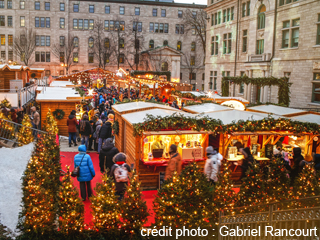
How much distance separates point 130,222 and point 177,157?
8.31 ft

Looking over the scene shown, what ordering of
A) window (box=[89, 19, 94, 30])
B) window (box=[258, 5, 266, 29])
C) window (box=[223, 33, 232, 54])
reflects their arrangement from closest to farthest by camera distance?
window (box=[258, 5, 266, 29])
window (box=[223, 33, 232, 54])
window (box=[89, 19, 94, 30])

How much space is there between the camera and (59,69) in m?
60.2

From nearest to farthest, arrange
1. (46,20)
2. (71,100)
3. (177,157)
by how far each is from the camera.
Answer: (177,157) < (71,100) < (46,20)

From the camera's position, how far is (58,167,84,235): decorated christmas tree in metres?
6.12

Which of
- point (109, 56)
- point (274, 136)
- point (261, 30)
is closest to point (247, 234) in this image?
point (274, 136)

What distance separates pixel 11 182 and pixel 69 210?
511cm

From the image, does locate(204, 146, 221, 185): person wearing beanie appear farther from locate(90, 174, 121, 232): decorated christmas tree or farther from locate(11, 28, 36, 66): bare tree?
locate(11, 28, 36, 66): bare tree

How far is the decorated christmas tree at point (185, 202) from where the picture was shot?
645 cm

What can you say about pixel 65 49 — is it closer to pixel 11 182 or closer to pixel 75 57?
pixel 75 57

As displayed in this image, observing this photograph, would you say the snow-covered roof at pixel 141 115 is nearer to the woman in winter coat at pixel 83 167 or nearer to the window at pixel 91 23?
the woman in winter coat at pixel 83 167

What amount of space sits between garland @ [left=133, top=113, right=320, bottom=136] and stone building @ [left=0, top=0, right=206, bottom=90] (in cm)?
4903

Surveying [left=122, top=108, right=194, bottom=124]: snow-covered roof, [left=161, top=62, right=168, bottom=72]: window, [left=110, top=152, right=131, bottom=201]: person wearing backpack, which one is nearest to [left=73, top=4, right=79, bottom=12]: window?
[left=161, top=62, right=168, bottom=72]: window

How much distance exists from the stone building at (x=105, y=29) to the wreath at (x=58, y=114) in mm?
42689

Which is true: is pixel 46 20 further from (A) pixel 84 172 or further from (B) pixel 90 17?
(A) pixel 84 172
